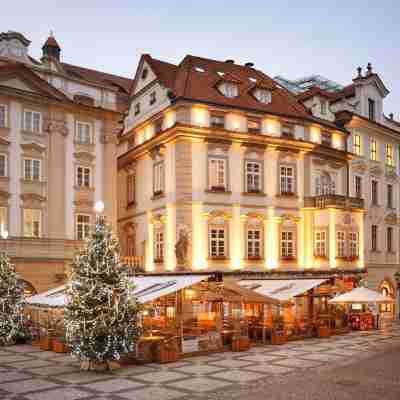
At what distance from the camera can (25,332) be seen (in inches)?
1061

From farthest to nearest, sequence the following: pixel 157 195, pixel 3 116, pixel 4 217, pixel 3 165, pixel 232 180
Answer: pixel 157 195 < pixel 232 180 < pixel 3 116 < pixel 3 165 < pixel 4 217

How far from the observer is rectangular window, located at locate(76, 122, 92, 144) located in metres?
33.5

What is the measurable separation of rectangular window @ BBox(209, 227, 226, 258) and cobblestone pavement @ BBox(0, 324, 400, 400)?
9.49 meters

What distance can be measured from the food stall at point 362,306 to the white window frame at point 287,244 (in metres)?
4.48

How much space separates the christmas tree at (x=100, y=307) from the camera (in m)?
19.4

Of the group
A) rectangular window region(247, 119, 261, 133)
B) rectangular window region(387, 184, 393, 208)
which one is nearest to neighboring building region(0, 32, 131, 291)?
rectangular window region(247, 119, 261, 133)

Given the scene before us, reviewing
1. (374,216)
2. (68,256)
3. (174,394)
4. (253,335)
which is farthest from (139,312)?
(374,216)

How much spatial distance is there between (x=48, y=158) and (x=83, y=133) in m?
2.64

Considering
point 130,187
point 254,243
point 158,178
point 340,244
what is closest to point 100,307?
point 254,243

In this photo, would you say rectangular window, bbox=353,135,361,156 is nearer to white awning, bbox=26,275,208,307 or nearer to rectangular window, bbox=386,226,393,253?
rectangular window, bbox=386,226,393,253

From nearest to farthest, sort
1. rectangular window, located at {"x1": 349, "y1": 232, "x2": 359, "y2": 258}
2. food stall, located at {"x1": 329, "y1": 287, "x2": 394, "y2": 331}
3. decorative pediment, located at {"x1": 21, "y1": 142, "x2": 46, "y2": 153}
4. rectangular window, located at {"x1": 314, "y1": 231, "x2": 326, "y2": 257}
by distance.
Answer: food stall, located at {"x1": 329, "y1": 287, "x2": 394, "y2": 331} < decorative pediment, located at {"x1": 21, "y1": 142, "x2": 46, "y2": 153} < rectangular window, located at {"x1": 314, "y1": 231, "x2": 326, "y2": 257} < rectangular window, located at {"x1": 349, "y1": 232, "x2": 359, "y2": 258}

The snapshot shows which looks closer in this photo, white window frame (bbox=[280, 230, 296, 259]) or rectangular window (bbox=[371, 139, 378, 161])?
white window frame (bbox=[280, 230, 296, 259])

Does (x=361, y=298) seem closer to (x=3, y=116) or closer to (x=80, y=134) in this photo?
(x=80, y=134)

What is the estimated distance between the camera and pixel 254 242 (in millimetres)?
35469
